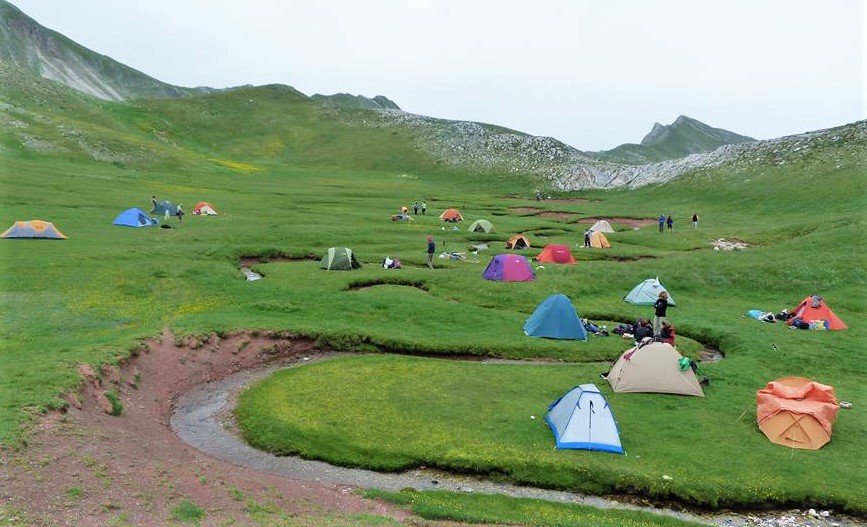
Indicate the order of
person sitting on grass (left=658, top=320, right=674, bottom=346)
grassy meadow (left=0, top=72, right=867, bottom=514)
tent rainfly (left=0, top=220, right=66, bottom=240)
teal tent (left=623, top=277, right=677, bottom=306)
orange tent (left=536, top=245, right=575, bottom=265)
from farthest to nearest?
1. orange tent (left=536, top=245, right=575, bottom=265)
2. tent rainfly (left=0, top=220, right=66, bottom=240)
3. teal tent (left=623, top=277, right=677, bottom=306)
4. person sitting on grass (left=658, top=320, right=674, bottom=346)
5. grassy meadow (left=0, top=72, right=867, bottom=514)

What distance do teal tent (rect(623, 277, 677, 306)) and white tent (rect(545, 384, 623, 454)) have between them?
22891 millimetres

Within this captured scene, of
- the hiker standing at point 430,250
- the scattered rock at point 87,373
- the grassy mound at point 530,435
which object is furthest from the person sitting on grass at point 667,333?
the scattered rock at point 87,373

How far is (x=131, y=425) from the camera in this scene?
21688 millimetres

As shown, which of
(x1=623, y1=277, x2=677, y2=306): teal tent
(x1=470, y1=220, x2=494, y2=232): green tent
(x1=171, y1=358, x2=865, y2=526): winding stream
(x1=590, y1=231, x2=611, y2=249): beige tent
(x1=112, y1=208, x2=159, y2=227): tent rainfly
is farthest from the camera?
(x1=470, y1=220, x2=494, y2=232): green tent

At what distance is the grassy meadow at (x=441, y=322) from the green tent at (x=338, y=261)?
4.54 feet

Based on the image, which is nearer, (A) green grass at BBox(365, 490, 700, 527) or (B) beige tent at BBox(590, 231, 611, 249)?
(A) green grass at BBox(365, 490, 700, 527)

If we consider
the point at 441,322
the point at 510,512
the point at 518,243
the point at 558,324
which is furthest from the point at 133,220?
the point at 510,512

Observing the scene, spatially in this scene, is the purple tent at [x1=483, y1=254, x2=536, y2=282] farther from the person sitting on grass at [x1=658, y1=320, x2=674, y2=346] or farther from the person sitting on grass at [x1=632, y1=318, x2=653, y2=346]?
the person sitting on grass at [x1=658, y1=320, x2=674, y2=346]

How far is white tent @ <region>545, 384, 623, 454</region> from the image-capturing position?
21689 mm

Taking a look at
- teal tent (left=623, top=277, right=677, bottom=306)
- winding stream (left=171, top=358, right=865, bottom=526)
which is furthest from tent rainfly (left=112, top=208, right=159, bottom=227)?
teal tent (left=623, top=277, right=677, bottom=306)

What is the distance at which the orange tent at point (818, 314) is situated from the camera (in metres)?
37.8

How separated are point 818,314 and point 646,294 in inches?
429

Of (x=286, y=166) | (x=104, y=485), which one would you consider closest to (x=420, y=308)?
(x=104, y=485)

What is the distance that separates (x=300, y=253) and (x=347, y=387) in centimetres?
2831
